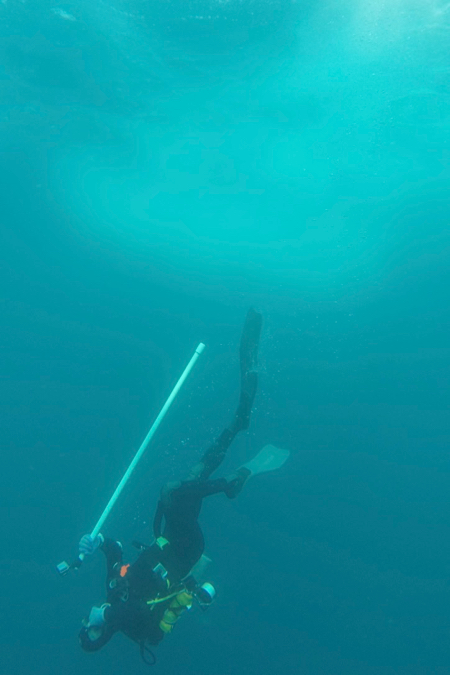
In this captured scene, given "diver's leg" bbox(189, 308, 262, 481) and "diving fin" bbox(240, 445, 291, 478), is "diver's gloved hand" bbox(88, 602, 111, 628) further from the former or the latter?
"diving fin" bbox(240, 445, 291, 478)

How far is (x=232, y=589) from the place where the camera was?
10188 millimetres

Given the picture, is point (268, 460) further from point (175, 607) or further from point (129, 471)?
point (175, 607)

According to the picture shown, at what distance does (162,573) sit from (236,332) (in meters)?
12.3

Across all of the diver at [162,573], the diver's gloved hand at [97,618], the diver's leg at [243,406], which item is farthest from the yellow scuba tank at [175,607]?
the diver's leg at [243,406]

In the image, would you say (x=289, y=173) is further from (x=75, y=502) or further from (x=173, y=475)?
(x=75, y=502)

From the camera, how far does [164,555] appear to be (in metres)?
5.97

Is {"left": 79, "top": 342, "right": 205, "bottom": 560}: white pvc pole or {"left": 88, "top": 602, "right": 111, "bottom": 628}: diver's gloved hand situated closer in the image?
{"left": 88, "top": 602, "right": 111, "bottom": 628}: diver's gloved hand

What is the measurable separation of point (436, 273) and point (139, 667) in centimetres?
1968

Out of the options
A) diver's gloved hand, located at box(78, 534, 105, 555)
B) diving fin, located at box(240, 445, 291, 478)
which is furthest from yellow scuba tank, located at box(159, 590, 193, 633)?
diving fin, located at box(240, 445, 291, 478)

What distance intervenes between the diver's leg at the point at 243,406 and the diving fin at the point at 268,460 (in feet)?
4.30

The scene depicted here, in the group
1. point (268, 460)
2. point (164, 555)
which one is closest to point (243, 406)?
point (268, 460)

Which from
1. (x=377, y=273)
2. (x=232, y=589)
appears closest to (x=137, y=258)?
(x=377, y=273)

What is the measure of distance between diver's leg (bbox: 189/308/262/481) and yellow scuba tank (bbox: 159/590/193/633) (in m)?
1.72

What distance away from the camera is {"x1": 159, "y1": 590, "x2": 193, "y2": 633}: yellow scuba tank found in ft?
18.2
